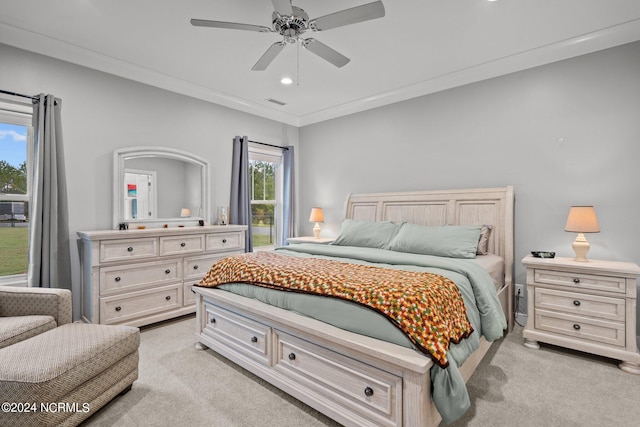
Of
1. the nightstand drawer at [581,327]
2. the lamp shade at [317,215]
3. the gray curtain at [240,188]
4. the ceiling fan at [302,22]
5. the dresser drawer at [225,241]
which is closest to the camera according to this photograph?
the ceiling fan at [302,22]

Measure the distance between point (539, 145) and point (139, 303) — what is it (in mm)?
4261

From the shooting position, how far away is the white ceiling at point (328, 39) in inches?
96.5

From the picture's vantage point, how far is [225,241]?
12.9ft

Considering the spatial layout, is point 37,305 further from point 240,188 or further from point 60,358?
point 240,188

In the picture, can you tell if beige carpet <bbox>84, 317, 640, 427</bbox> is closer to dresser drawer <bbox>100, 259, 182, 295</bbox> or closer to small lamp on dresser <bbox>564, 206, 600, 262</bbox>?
dresser drawer <bbox>100, 259, 182, 295</bbox>

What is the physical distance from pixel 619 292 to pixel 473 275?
1209 millimetres

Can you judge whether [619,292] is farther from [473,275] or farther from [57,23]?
[57,23]

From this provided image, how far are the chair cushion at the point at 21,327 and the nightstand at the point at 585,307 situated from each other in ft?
11.8

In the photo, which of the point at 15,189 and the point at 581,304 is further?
the point at 15,189

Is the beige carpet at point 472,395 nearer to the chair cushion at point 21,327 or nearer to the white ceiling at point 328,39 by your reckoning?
the chair cushion at point 21,327

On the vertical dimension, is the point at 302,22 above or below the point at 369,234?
above

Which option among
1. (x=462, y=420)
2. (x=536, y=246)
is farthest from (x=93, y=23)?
(x=536, y=246)

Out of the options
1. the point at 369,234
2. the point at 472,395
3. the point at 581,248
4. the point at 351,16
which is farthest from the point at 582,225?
the point at 351,16

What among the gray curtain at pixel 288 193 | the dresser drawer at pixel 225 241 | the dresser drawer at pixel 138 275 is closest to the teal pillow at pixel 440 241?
the dresser drawer at pixel 225 241
